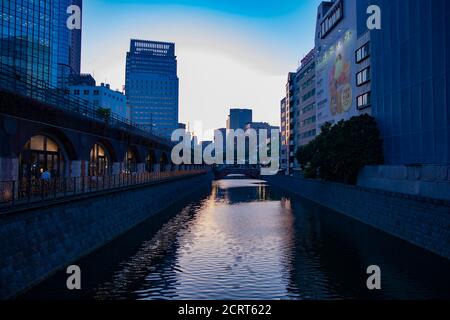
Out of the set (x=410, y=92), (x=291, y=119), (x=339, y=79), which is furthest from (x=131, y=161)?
(x=291, y=119)

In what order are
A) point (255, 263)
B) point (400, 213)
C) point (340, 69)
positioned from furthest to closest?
point (340, 69) → point (400, 213) → point (255, 263)

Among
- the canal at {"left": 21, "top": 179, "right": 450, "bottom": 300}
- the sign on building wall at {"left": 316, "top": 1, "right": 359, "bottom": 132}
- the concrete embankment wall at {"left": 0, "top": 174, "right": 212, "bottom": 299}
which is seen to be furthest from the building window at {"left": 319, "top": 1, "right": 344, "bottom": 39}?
the concrete embankment wall at {"left": 0, "top": 174, "right": 212, "bottom": 299}

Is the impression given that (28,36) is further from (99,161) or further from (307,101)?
(99,161)

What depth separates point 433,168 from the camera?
32812 mm

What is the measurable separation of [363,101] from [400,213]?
33.6m

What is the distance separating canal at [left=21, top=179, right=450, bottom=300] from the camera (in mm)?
19422

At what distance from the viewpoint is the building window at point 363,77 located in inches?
2418

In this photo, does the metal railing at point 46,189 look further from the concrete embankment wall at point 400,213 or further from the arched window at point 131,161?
the arched window at point 131,161

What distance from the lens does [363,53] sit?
6209 cm

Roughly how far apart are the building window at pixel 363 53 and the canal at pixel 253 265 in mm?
31276

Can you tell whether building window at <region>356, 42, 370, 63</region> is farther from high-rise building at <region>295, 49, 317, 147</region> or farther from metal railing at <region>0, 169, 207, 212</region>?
high-rise building at <region>295, 49, 317, 147</region>

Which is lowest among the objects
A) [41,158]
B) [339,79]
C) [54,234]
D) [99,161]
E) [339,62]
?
[54,234]

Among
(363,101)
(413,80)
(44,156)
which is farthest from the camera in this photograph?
(363,101)
